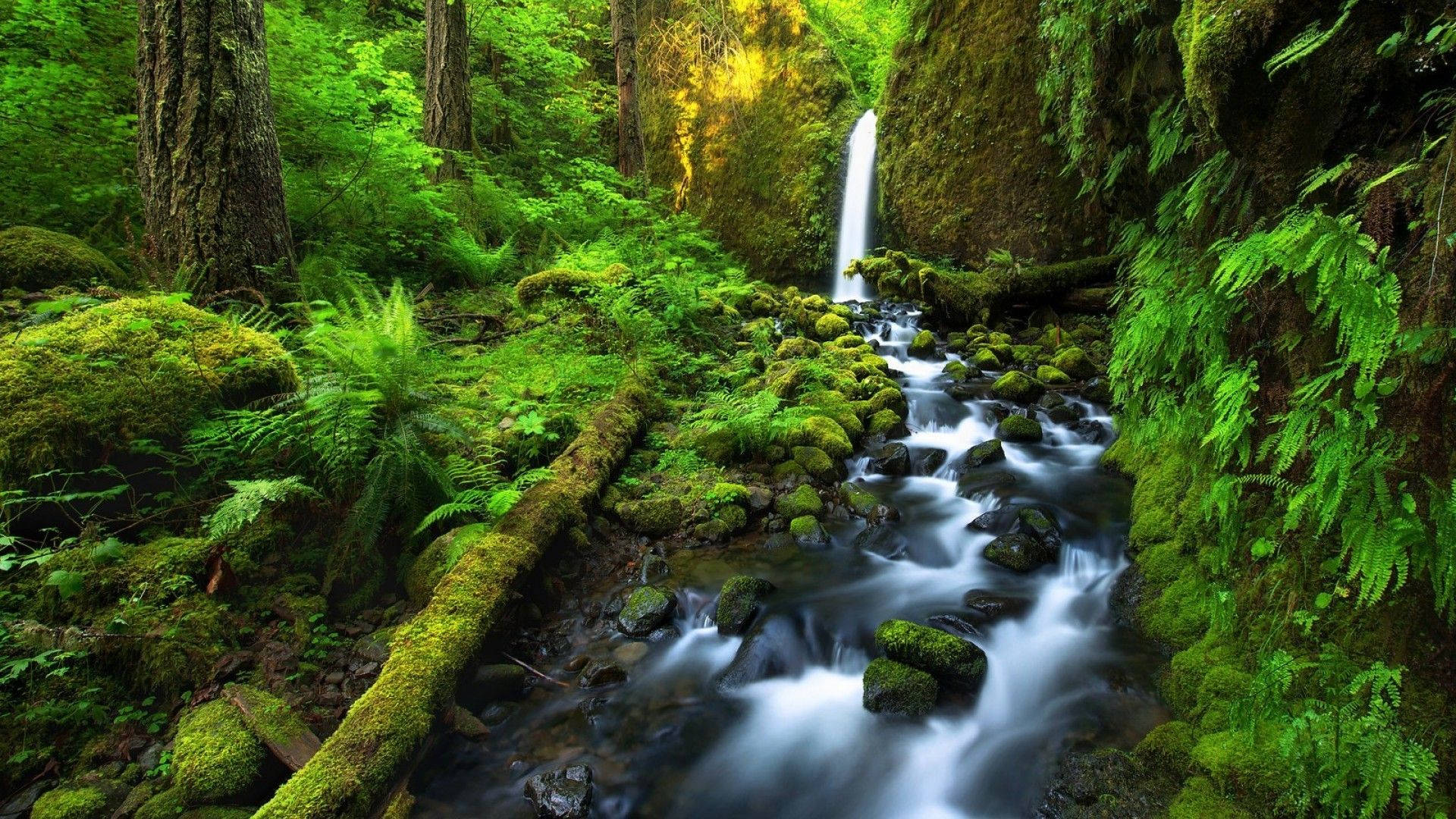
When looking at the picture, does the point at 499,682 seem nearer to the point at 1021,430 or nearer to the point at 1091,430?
the point at 1021,430

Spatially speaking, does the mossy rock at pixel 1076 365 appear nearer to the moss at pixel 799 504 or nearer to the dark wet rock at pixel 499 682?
the moss at pixel 799 504

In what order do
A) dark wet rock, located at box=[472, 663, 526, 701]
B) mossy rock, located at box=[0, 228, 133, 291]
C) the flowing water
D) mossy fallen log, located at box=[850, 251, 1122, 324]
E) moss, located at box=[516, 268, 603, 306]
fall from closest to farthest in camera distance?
the flowing water
dark wet rock, located at box=[472, 663, 526, 701]
mossy rock, located at box=[0, 228, 133, 291]
moss, located at box=[516, 268, 603, 306]
mossy fallen log, located at box=[850, 251, 1122, 324]

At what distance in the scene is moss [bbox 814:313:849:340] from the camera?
900cm

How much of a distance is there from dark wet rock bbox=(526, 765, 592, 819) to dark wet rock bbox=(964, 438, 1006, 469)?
14.2 ft

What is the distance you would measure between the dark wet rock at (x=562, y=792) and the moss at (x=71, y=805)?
4.87 ft

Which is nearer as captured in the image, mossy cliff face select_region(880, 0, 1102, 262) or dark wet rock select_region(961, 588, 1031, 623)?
dark wet rock select_region(961, 588, 1031, 623)

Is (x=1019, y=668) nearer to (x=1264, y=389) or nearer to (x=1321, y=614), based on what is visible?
(x=1321, y=614)

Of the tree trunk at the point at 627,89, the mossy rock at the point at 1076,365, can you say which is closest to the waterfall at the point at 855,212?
the tree trunk at the point at 627,89

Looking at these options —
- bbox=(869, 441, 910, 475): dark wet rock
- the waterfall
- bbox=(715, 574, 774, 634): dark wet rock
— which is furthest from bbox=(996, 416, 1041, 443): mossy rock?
the waterfall

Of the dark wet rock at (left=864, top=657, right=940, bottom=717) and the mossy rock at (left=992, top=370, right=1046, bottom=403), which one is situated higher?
the mossy rock at (left=992, top=370, right=1046, bottom=403)

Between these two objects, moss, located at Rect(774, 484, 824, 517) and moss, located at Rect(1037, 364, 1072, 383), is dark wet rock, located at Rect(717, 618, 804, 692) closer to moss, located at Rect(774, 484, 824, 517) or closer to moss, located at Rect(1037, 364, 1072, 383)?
moss, located at Rect(774, 484, 824, 517)

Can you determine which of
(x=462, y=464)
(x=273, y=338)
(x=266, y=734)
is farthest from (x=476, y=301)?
(x=266, y=734)

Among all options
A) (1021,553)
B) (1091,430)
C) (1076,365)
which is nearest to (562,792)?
(1021,553)

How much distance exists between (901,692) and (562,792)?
5.77 feet
